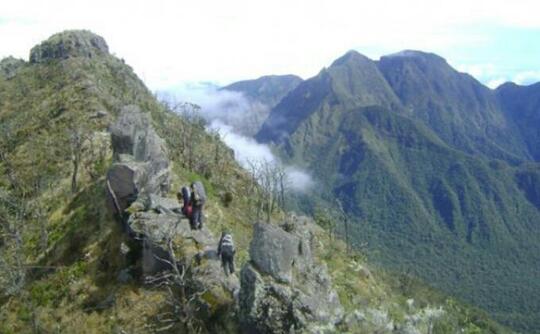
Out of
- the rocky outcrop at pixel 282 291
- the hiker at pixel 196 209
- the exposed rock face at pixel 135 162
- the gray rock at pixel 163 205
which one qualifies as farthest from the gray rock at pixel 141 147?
the rocky outcrop at pixel 282 291

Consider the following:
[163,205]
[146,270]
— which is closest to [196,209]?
[163,205]

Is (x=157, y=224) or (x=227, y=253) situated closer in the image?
(x=227, y=253)

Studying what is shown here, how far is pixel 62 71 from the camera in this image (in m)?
163

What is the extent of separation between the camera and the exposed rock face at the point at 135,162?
43594 millimetres

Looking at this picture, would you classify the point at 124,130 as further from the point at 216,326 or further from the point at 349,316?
the point at 349,316

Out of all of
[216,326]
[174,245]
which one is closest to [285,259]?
[216,326]

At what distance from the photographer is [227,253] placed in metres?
34.5

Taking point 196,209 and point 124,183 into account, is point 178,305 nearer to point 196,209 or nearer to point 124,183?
point 196,209

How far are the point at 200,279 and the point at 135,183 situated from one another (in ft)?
42.6

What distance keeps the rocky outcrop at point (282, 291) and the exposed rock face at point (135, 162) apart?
50.1 ft

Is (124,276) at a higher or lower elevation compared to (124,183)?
lower

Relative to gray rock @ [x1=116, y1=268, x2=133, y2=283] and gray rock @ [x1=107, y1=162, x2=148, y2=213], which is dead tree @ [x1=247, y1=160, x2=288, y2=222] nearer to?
gray rock @ [x1=107, y1=162, x2=148, y2=213]

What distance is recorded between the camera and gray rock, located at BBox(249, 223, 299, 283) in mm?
30750

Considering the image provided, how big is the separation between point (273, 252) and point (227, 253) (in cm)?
432
